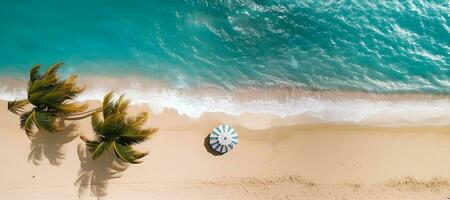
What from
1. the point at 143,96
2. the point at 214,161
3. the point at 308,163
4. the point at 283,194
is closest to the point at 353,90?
the point at 308,163

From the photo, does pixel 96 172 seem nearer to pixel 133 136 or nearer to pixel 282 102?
pixel 133 136

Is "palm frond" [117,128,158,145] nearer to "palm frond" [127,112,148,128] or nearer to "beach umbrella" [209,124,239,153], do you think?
"palm frond" [127,112,148,128]

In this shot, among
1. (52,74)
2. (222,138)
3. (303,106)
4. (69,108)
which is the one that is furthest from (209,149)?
(52,74)

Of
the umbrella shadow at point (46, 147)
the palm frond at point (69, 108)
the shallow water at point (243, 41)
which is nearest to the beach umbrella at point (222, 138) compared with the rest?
the shallow water at point (243, 41)

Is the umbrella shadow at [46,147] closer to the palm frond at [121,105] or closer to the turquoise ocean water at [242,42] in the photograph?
the palm frond at [121,105]

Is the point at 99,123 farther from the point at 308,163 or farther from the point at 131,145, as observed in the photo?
the point at 308,163
